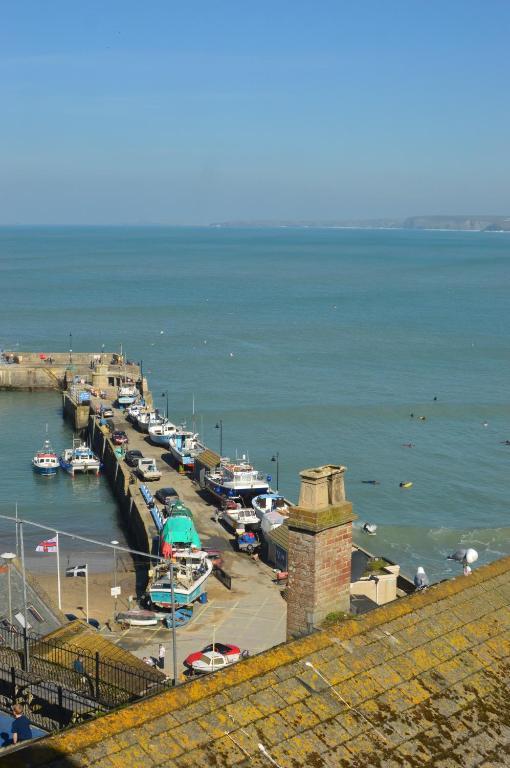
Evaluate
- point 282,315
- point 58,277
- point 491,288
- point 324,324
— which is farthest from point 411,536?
point 58,277

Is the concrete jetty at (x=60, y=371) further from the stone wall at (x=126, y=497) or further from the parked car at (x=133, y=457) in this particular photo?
the parked car at (x=133, y=457)

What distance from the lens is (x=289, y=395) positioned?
7625 centimetres

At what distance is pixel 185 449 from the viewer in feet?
174

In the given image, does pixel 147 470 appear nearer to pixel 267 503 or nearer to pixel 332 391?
pixel 267 503

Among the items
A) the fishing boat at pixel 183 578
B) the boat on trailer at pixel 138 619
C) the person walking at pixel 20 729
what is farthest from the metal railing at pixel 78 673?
the fishing boat at pixel 183 578

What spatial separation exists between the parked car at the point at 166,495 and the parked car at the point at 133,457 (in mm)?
7129

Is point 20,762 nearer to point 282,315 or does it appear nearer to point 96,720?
point 96,720

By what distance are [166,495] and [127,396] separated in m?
25.6

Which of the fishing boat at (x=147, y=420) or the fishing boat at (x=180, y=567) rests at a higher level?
the fishing boat at (x=180, y=567)

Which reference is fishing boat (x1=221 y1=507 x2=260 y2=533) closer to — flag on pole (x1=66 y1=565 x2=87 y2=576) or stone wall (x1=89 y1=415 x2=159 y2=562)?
stone wall (x1=89 y1=415 x2=159 y2=562)

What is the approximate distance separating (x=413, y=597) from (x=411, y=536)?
109 feet

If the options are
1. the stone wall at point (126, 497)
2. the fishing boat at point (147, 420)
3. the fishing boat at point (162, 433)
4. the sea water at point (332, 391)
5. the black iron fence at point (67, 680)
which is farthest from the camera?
the fishing boat at point (147, 420)

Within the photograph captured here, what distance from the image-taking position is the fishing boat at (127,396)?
6875 centimetres

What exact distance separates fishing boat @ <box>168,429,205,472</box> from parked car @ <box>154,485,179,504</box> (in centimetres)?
604
